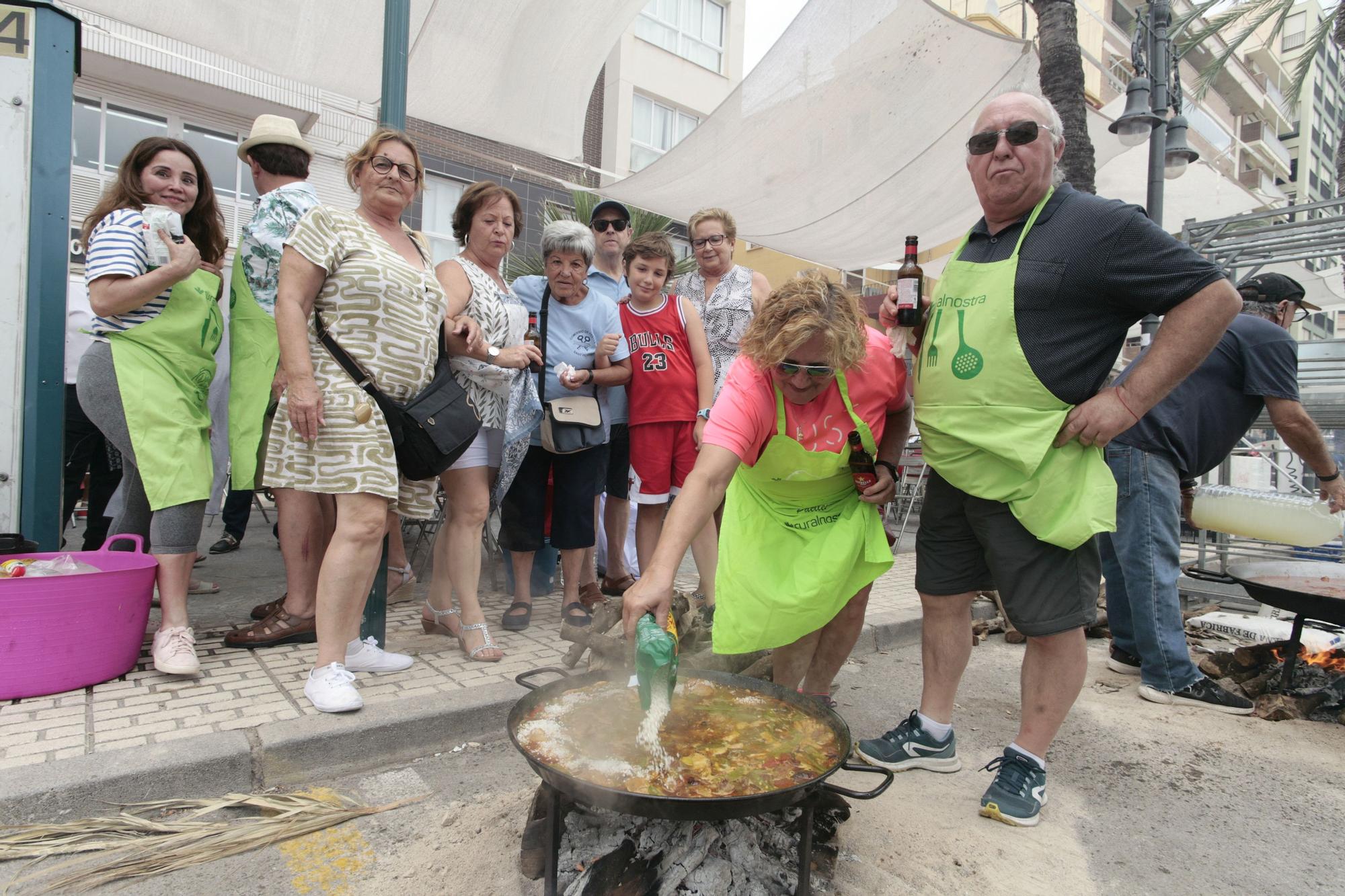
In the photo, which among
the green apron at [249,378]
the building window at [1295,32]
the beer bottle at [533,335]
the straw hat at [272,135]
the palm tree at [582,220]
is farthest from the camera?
the building window at [1295,32]

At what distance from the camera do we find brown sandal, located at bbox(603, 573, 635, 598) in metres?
4.64

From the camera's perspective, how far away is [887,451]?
9.32 ft

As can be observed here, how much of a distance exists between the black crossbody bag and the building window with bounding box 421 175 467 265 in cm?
1440

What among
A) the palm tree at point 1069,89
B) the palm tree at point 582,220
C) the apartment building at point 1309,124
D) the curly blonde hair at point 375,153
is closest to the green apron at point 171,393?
the curly blonde hair at point 375,153

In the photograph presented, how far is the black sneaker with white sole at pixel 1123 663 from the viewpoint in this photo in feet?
13.2

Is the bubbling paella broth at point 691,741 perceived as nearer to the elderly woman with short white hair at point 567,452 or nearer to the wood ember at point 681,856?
the wood ember at point 681,856

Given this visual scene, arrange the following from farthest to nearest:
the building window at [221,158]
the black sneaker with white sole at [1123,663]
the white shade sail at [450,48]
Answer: the building window at [221,158], the white shade sail at [450,48], the black sneaker with white sole at [1123,663]

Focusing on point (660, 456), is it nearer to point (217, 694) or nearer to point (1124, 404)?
point (217, 694)

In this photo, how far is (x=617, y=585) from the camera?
4.65 metres

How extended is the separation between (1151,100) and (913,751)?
892cm

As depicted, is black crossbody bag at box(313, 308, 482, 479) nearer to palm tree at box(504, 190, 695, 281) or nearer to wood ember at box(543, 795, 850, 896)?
wood ember at box(543, 795, 850, 896)

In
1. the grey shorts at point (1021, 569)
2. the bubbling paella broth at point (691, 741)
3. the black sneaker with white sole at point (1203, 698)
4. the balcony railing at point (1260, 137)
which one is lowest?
the black sneaker with white sole at point (1203, 698)

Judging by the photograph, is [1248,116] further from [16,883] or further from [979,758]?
[16,883]

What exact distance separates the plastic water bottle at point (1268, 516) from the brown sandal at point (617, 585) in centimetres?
347
